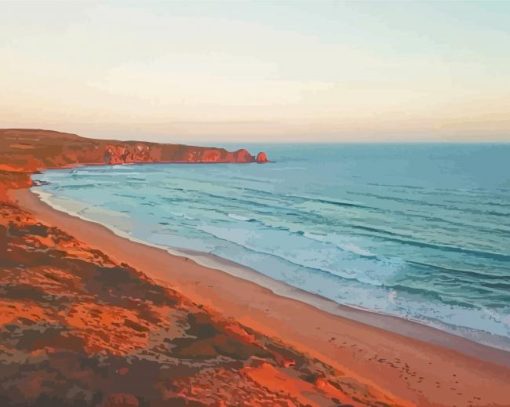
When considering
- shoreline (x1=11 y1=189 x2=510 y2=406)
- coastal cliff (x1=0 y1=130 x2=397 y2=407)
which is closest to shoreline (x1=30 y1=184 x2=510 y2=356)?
shoreline (x1=11 y1=189 x2=510 y2=406)

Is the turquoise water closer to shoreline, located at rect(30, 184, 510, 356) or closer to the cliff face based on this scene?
shoreline, located at rect(30, 184, 510, 356)

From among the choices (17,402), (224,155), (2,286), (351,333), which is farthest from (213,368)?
(224,155)

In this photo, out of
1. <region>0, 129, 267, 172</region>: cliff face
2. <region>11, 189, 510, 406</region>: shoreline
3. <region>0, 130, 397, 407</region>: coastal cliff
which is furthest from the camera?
<region>0, 129, 267, 172</region>: cliff face

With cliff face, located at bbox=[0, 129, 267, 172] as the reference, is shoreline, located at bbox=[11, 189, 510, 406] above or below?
below

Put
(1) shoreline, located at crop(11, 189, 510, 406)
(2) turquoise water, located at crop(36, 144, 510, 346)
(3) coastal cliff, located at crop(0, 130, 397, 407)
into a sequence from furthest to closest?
(2) turquoise water, located at crop(36, 144, 510, 346), (1) shoreline, located at crop(11, 189, 510, 406), (3) coastal cliff, located at crop(0, 130, 397, 407)

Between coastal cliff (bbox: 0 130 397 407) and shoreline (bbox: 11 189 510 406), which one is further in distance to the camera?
shoreline (bbox: 11 189 510 406)

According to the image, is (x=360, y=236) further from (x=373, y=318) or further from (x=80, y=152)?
(x=80, y=152)

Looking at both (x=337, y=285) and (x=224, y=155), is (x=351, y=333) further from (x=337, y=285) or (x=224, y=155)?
(x=224, y=155)

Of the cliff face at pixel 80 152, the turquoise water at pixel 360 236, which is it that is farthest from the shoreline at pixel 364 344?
the cliff face at pixel 80 152

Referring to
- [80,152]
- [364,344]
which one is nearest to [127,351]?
[364,344]
